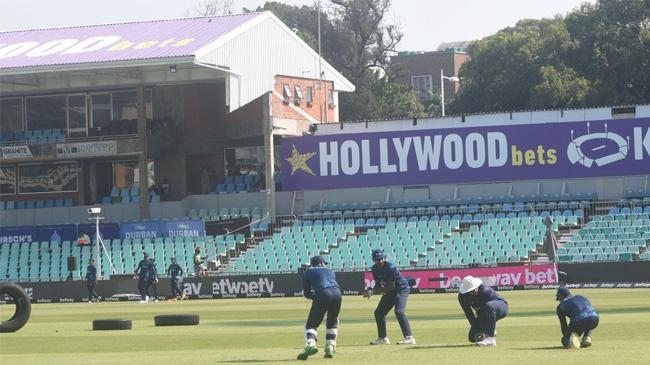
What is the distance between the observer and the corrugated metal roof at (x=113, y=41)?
2291 inches

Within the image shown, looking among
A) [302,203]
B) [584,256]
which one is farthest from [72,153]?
[584,256]

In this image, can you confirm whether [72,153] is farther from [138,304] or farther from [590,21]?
[590,21]

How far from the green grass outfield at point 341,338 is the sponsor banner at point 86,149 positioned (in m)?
21.1

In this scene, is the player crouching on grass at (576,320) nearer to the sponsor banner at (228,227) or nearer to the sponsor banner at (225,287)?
the sponsor banner at (225,287)

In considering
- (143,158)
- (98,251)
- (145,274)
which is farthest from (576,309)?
(143,158)

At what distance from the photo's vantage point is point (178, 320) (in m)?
31.6

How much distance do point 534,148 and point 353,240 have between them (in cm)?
889

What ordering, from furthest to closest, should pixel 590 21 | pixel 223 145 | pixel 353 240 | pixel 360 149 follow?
pixel 590 21 → pixel 223 145 → pixel 360 149 → pixel 353 240

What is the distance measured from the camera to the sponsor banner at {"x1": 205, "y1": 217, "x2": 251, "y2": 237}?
56938 mm

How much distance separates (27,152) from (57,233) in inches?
215

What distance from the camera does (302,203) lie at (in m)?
60.2

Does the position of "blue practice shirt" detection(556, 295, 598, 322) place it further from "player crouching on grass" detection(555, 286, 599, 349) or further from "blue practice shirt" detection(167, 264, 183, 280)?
"blue practice shirt" detection(167, 264, 183, 280)

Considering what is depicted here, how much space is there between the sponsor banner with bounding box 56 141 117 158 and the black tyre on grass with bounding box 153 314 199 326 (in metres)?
30.7

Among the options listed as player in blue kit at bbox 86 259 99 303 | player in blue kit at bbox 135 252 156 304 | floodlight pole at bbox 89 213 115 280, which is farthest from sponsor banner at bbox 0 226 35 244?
player in blue kit at bbox 135 252 156 304
